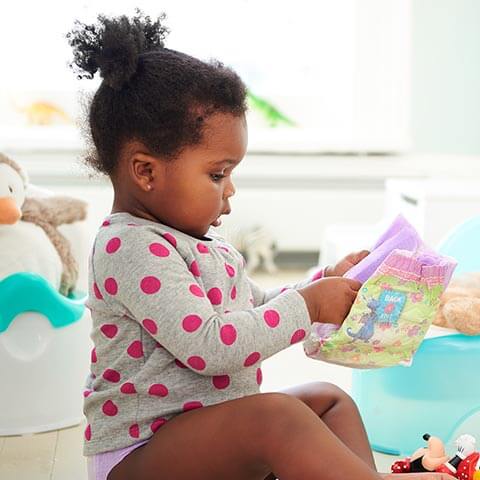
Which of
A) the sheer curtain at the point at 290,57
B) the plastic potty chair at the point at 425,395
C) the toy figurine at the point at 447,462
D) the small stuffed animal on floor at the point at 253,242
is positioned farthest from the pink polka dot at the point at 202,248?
the sheer curtain at the point at 290,57

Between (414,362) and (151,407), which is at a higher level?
(151,407)

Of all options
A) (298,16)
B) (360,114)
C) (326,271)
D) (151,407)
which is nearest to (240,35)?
(298,16)

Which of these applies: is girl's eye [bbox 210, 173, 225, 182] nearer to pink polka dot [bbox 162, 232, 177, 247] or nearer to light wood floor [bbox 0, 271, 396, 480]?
pink polka dot [bbox 162, 232, 177, 247]

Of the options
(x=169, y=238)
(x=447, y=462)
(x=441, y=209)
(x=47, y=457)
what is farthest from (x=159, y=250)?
(x=441, y=209)

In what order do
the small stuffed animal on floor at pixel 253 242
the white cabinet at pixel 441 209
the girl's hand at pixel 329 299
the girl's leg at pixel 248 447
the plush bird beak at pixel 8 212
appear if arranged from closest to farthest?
the girl's leg at pixel 248 447 → the girl's hand at pixel 329 299 → the plush bird beak at pixel 8 212 → the white cabinet at pixel 441 209 → the small stuffed animal on floor at pixel 253 242

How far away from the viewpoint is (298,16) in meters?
3.25

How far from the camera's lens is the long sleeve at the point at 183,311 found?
99cm

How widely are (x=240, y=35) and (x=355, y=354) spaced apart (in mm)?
2280

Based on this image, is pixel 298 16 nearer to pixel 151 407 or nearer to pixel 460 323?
pixel 460 323

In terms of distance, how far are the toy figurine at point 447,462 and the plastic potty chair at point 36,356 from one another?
62 centimetres

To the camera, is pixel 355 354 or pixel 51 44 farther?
pixel 51 44

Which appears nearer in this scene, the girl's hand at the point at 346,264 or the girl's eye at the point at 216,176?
the girl's eye at the point at 216,176

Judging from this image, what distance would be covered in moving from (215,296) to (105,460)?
0.69 ft

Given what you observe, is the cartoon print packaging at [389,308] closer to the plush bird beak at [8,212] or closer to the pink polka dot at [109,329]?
the pink polka dot at [109,329]
